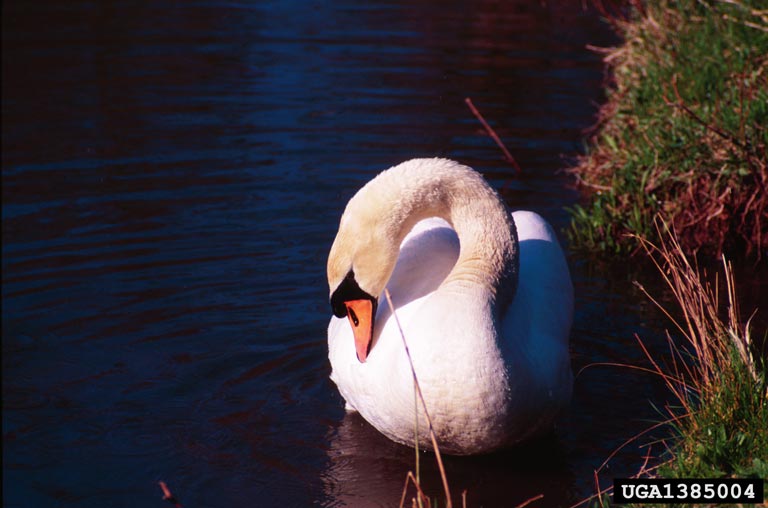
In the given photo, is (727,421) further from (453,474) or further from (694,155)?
(694,155)

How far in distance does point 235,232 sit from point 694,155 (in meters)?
3.00

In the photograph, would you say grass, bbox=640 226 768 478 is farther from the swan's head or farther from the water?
the swan's head

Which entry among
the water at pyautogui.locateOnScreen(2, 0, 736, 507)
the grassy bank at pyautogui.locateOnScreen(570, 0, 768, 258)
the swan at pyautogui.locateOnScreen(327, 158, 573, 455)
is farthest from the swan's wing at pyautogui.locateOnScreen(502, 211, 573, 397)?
the grassy bank at pyautogui.locateOnScreen(570, 0, 768, 258)

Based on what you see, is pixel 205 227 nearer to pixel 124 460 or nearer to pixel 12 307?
pixel 12 307

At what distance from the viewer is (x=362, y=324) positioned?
454 centimetres

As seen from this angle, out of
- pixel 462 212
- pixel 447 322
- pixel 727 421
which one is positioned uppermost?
pixel 462 212

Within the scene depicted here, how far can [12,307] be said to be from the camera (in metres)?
6.25

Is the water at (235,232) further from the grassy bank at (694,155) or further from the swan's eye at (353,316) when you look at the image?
the swan's eye at (353,316)

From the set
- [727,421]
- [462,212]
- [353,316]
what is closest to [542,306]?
[462,212]

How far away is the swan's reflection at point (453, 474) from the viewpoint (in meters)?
4.47

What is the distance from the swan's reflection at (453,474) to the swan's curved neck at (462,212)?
0.78 metres

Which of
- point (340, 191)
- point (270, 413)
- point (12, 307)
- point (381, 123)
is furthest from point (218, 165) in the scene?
point (270, 413)

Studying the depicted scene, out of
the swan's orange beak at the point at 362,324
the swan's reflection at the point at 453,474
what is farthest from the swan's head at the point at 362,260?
the swan's reflection at the point at 453,474

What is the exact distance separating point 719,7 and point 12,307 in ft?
18.8
